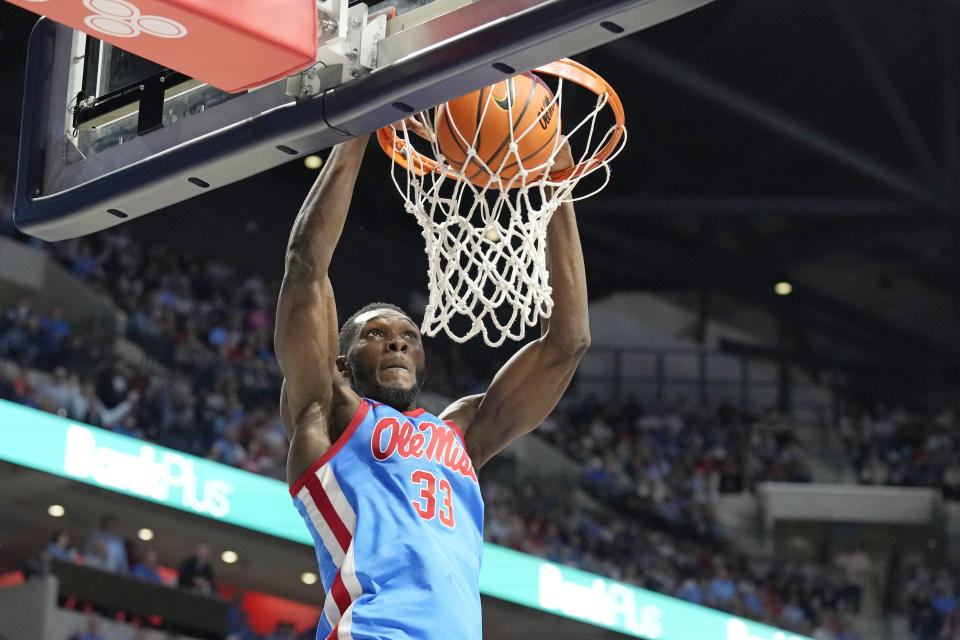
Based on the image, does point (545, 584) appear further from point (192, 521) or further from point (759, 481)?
point (759, 481)

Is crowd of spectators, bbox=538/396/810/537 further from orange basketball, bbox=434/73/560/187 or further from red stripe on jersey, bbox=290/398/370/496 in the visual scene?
red stripe on jersey, bbox=290/398/370/496

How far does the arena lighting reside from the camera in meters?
21.4

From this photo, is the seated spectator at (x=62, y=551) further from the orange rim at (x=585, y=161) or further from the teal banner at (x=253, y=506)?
the orange rim at (x=585, y=161)

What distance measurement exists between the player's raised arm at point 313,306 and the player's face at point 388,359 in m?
0.20

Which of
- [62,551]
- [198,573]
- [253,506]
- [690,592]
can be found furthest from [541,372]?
[690,592]

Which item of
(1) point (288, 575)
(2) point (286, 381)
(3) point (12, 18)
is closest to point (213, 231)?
(3) point (12, 18)

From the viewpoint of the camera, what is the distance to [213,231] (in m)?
17.2

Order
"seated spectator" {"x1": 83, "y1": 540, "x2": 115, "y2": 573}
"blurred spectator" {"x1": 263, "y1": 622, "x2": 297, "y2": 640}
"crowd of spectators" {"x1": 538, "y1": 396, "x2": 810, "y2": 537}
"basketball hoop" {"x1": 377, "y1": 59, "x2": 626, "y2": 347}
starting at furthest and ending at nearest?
1. "crowd of spectators" {"x1": 538, "y1": 396, "x2": 810, "y2": 537}
2. "blurred spectator" {"x1": 263, "y1": 622, "x2": 297, "y2": 640}
3. "seated spectator" {"x1": 83, "y1": 540, "x2": 115, "y2": 573}
4. "basketball hoop" {"x1": 377, "y1": 59, "x2": 626, "y2": 347}

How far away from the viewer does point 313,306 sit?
3.64 meters

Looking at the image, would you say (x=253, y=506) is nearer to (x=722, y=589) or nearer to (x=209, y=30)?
(x=722, y=589)

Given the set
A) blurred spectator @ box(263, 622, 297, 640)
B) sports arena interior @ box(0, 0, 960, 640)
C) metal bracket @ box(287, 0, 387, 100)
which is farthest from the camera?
blurred spectator @ box(263, 622, 297, 640)

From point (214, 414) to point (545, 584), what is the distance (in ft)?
11.2

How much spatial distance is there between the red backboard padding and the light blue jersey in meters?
1.06

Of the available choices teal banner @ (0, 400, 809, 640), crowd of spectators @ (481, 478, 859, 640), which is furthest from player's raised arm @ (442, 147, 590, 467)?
crowd of spectators @ (481, 478, 859, 640)
